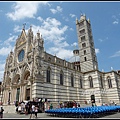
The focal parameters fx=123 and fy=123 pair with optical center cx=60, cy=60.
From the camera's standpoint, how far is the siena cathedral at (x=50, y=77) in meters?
24.9

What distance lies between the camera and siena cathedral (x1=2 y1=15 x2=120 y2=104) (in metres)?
24.9

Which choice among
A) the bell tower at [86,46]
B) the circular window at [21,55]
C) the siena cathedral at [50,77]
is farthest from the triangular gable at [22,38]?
the bell tower at [86,46]

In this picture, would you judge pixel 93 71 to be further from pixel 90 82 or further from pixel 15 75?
pixel 15 75

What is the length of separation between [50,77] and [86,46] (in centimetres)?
1945

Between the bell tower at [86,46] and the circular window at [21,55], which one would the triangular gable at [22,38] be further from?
the bell tower at [86,46]

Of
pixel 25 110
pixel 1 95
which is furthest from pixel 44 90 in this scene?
pixel 1 95

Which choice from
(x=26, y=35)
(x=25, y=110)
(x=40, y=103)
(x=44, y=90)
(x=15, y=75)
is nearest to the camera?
(x=25, y=110)

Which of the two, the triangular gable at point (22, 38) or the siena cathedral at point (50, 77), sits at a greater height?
the triangular gable at point (22, 38)

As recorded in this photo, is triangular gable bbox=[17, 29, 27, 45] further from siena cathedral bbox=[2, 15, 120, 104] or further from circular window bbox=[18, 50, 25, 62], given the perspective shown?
circular window bbox=[18, 50, 25, 62]

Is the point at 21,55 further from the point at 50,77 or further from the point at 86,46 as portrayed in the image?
the point at 86,46

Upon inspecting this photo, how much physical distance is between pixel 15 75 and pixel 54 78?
9.61m

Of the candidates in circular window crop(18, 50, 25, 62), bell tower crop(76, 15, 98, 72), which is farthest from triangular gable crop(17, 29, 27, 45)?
bell tower crop(76, 15, 98, 72)

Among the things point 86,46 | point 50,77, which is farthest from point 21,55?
point 86,46

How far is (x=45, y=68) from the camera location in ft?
85.8
